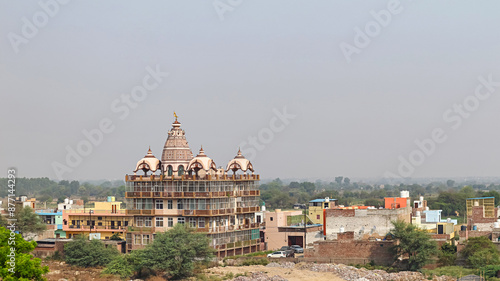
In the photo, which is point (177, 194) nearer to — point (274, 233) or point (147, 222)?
point (147, 222)

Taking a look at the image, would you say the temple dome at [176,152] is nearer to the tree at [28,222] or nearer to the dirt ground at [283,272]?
the dirt ground at [283,272]

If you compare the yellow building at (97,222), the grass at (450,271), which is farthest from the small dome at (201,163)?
the grass at (450,271)

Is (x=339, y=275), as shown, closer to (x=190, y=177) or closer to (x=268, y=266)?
(x=268, y=266)

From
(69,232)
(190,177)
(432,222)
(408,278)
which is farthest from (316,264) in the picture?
(69,232)

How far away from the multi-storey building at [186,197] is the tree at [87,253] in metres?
4.01

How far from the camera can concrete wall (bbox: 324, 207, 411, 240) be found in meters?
64.8

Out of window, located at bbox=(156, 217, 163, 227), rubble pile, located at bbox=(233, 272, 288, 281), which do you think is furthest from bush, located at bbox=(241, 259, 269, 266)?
window, located at bbox=(156, 217, 163, 227)

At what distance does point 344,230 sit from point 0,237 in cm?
3243

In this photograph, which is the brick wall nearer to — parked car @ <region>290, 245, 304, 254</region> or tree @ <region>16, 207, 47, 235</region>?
parked car @ <region>290, 245, 304, 254</region>

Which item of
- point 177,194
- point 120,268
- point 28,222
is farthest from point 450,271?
point 28,222

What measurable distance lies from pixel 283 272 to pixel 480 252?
14417 millimetres

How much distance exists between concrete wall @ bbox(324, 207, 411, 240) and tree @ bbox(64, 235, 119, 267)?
18.4m

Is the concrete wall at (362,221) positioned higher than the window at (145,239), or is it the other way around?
the concrete wall at (362,221)

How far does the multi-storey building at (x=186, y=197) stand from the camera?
62.3 meters
